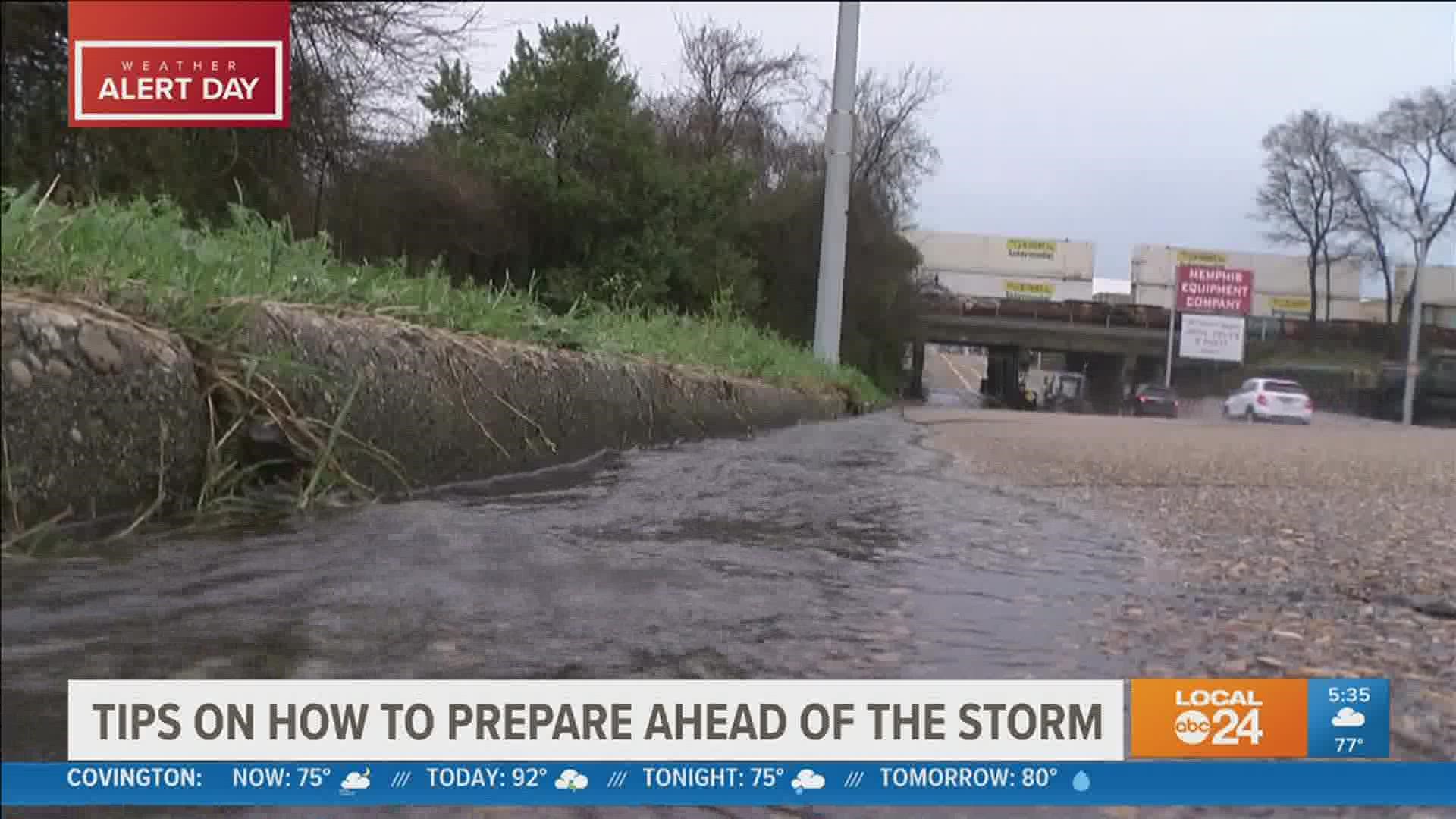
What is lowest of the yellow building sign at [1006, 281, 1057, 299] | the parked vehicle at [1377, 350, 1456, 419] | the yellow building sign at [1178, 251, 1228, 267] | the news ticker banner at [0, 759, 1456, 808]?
the news ticker banner at [0, 759, 1456, 808]

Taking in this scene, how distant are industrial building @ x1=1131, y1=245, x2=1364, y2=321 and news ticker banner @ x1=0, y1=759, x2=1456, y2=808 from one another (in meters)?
0.70

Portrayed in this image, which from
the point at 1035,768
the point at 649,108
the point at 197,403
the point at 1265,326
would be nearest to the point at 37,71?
the point at 197,403

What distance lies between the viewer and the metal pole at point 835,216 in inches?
235

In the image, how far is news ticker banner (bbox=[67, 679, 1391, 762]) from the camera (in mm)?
743

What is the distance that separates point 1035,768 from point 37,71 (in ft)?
6.19

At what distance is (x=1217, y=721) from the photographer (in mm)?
910

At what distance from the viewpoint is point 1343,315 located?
1.41m

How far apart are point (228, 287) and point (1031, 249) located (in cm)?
121

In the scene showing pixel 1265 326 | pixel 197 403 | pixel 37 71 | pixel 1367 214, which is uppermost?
pixel 37 71

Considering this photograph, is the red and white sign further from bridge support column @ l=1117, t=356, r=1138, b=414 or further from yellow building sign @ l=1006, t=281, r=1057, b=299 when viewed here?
bridge support column @ l=1117, t=356, r=1138, b=414

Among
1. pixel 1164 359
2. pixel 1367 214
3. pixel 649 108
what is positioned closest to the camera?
pixel 1367 214

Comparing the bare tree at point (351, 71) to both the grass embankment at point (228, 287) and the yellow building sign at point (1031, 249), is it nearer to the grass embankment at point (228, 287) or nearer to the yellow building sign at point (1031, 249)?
the grass embankment at point (228, 287)

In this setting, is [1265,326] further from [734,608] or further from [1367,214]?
[734,608]

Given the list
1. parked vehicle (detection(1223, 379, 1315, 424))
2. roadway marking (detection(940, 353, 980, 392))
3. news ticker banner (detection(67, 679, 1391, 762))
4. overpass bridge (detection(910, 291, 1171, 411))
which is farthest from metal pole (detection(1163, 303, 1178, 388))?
roadway marking (detection(940, 353, 980, 392))
